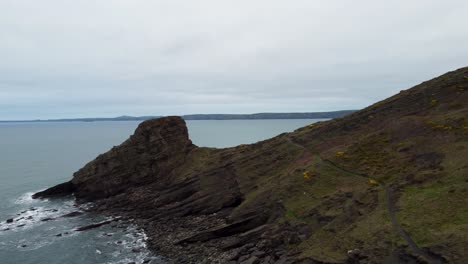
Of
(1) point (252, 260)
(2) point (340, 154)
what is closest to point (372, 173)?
(2) point (340, 154)

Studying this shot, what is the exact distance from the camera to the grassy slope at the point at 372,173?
122ft

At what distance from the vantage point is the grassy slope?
122 ft

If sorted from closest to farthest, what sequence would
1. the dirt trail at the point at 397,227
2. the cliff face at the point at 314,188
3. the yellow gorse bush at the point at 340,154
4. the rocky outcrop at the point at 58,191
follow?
the dirt trail at the point at 397,227, the cliff face at the point at 314,188, the yellow gorse bush at the point at 340,154, the rocky outcrop at the point at 58,191

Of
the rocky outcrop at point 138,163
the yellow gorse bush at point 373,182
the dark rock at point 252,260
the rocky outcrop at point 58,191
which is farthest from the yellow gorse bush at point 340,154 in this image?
the rocky outcrop at point 58,191

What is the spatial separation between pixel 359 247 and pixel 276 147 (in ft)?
128

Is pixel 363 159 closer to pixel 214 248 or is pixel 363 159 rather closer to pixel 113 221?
pixel 214 248

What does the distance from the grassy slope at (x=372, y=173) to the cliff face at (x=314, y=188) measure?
16cm

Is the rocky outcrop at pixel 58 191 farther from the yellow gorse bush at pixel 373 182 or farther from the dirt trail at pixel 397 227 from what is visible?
the yellow gorse bush at pixel 373 182

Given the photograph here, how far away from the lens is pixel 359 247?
121ft

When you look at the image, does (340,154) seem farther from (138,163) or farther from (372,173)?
(138,163)

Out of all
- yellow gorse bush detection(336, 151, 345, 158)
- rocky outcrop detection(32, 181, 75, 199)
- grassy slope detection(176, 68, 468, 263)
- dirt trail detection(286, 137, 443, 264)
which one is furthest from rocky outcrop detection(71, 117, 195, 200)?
dirt trail detection(286, 137, 443, 264)

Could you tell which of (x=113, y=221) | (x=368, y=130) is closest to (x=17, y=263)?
(x=113, y=221)

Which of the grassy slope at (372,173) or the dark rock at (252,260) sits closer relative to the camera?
the grassy slope at (372,173)

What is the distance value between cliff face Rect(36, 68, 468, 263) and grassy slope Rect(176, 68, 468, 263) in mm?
156
